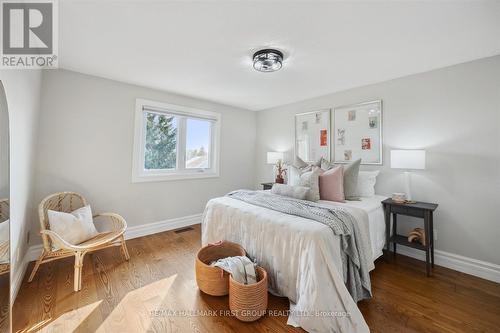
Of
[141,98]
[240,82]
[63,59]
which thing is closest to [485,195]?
[240,82]

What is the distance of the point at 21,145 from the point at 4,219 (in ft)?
2.99

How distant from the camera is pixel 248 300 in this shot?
153cm

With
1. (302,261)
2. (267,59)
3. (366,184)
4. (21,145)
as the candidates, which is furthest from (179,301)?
(366,184)

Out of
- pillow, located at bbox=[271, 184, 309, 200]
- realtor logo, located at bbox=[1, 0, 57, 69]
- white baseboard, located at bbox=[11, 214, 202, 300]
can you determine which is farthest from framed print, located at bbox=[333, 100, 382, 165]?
realtor logo, located at bbox=[1, 0, 57, 69]

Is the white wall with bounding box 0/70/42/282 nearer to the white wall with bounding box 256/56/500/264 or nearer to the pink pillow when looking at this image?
the pink pillow

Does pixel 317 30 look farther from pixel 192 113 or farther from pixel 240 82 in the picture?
pixel 192 113

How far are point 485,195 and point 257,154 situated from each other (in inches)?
138

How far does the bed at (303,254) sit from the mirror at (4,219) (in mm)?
1545

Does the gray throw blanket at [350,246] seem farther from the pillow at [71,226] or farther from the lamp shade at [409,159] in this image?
the pillow at [71,226]

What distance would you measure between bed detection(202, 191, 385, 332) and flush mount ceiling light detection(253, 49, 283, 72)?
4.93 feet

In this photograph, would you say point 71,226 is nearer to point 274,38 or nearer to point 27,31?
point 27,31

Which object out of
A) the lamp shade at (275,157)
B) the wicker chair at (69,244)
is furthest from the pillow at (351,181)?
the wicker chair at (69,244)

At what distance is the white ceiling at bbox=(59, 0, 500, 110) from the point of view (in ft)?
4.99

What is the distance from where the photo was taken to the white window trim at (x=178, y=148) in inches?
123
